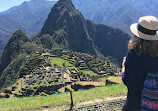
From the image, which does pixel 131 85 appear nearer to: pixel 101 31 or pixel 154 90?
pixel 154 90

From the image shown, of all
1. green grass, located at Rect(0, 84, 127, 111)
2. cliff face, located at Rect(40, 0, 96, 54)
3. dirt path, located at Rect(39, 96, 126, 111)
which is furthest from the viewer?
cliff face, located at Rect(40, 0, 96, 54)

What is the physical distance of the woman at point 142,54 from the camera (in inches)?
114

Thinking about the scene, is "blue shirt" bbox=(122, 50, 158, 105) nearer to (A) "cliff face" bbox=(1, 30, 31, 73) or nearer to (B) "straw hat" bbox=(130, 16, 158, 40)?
(B) "straw hat" bbox=(130, 16, 158, 40)

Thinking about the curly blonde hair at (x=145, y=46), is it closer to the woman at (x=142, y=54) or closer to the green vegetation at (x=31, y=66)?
the woman at (x=142, y=54)

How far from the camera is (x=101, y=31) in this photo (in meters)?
195

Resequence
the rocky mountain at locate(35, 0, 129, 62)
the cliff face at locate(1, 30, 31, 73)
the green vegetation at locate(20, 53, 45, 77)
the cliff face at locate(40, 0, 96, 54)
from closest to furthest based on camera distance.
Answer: the green vegetation at locate(20, 53, 45, 77) → the cliff face at locate(1, 30, 31, 73) → the cliff face at locate(40, 0, 96, 54) → the rocky mountain at locate(35, 0, 129, 62)

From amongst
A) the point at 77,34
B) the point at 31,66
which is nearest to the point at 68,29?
the point at 77,34

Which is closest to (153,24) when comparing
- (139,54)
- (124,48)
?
(139,54)

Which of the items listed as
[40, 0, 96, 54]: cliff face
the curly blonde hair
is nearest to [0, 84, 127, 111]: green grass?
the curly blonde hair

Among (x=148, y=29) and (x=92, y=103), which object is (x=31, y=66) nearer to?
(x=92, y=103)

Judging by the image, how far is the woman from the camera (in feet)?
9.46

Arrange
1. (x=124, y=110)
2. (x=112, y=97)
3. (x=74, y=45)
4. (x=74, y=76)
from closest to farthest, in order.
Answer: (x=124, y=110) → (x=112, y=97) → (x=74, y=76) → (x=74, y=45)

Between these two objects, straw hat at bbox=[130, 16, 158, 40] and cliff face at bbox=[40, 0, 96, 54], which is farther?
cliff face at bbox=[40, 0, 96, 54]

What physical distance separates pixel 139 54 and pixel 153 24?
1.94 ft
